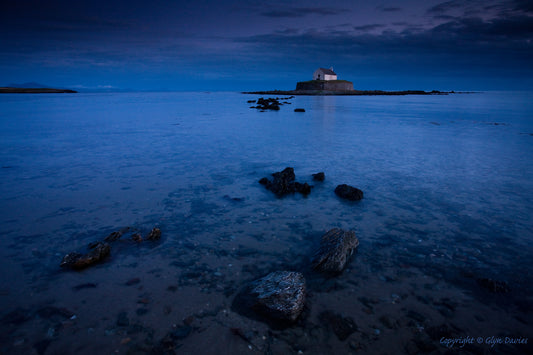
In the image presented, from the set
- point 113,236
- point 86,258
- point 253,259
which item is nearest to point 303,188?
point 253,259

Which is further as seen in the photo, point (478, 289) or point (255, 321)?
point (478, 289)

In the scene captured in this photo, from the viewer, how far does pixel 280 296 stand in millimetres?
4273

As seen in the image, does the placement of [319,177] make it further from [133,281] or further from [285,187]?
[133,281]

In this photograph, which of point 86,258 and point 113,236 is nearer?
point 86,258

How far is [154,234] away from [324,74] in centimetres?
13644

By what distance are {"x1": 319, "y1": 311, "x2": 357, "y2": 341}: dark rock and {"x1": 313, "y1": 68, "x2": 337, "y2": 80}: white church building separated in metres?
137

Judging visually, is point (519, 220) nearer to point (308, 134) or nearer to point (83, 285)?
point (83, 285)

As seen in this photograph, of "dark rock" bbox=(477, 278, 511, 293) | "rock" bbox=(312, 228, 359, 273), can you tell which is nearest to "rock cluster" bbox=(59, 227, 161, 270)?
"rock" bbox=(312, 228, 359, 273)

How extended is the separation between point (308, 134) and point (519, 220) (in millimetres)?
16307

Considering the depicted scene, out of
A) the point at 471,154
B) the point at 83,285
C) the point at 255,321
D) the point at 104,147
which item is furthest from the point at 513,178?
the point at 104,147

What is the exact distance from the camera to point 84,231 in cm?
659

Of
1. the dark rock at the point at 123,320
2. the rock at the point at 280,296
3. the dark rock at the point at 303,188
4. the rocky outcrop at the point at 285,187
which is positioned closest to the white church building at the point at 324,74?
the rocky outcrop at the point at 285,187

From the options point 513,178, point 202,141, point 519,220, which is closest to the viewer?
point 519,220

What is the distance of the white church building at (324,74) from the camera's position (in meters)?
130
